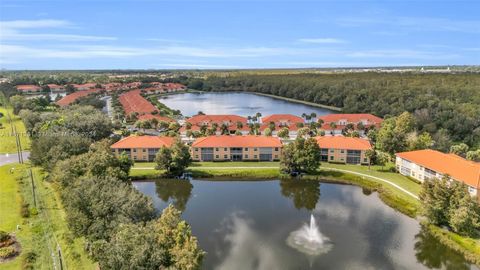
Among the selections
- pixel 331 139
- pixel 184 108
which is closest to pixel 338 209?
pixel 331 139

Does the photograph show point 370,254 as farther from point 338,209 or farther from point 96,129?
point 96,129

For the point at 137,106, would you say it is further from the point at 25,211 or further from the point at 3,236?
the point at 3,236

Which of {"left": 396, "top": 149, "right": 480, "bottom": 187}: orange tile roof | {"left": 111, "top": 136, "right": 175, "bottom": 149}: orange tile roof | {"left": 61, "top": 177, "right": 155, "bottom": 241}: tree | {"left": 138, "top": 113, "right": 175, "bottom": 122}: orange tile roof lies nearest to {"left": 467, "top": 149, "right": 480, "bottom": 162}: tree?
{"left": 396, "top": 149, "right": 480, "bottom": 187}: orange tile roof

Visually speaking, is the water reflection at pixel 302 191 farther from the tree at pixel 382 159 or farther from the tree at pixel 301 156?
the tree at pixel 382 159

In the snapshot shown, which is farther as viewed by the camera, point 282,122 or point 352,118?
point 352,118

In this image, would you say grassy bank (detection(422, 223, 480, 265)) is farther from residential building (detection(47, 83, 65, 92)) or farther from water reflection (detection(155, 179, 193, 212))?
residential building (detection(47, 83, 65, 92))

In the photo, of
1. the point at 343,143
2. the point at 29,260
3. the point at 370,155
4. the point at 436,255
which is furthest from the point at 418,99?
the point at 29,260
